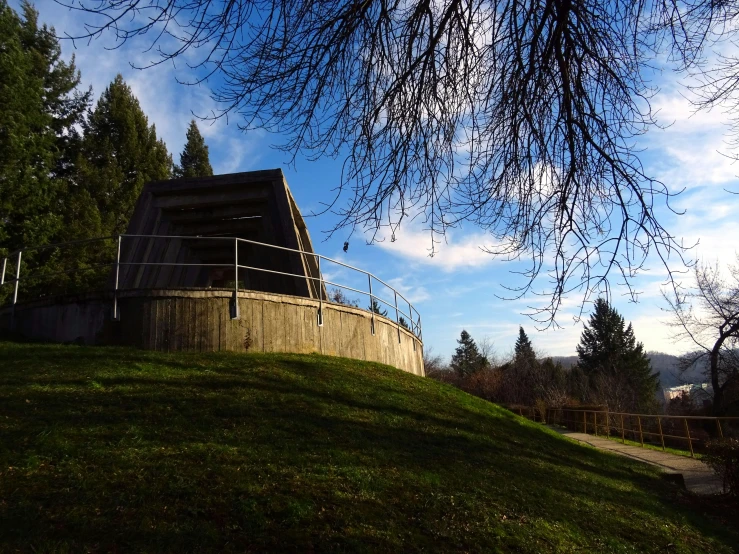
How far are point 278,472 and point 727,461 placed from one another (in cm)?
828

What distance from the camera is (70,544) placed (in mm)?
4012

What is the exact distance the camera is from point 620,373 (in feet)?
167

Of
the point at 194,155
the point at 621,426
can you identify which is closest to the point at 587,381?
the point at 621,426

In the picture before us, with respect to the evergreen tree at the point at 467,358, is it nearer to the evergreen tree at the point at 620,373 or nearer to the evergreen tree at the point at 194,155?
the evergreen tree at the point at 620,373

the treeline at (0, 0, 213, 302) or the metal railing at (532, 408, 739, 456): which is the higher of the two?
the treeline at (0, 0, 213, 302)

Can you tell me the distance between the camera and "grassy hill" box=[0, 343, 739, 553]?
15.0ft

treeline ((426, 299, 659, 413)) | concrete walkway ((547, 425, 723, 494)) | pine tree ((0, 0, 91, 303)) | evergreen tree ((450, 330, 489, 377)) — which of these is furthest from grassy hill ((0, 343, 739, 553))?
evergreen tree ((450, 330, 489, 377))

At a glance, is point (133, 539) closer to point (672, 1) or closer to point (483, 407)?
point (672, 1)

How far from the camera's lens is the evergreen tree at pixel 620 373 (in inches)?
1753

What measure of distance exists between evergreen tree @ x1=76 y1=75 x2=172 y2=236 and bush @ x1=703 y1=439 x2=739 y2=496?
91.4ft

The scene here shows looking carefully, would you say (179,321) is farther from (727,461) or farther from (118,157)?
(118,157)

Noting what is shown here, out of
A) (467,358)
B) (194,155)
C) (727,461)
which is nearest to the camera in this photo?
(727,461)

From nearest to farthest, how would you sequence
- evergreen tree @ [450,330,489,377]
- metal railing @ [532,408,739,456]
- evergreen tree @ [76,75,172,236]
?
metal railing @ [532,408,739,456] < evergreen tree @ [76,75,172,236] < evergreen tree @ [450,330,489,377]

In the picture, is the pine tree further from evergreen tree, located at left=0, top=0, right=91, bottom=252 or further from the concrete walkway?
the concrete walkway
